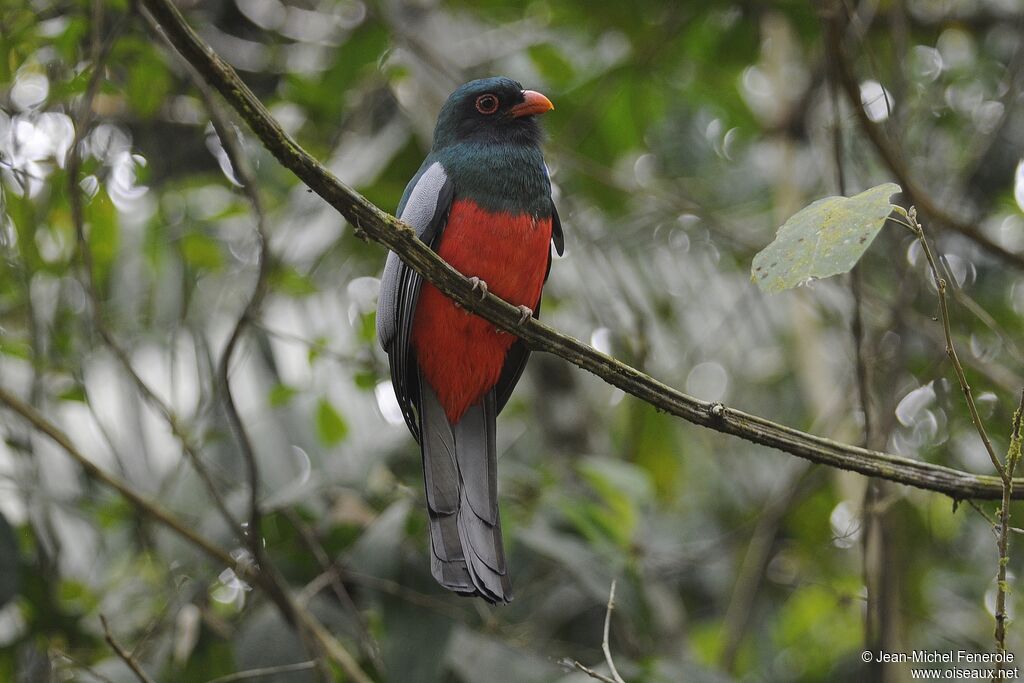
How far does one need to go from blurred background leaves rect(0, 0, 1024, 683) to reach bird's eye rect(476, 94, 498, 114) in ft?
3.13

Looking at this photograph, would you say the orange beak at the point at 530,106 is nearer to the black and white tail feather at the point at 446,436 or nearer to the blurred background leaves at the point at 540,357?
the black and white tail feather at the point at 446,436

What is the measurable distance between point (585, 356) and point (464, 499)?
0.57 meters

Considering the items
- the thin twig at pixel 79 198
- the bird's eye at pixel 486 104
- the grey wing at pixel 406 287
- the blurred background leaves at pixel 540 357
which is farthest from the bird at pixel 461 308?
the thin twig at pixel 79 198

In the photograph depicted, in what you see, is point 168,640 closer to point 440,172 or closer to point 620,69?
point 440,172

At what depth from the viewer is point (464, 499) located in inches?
106

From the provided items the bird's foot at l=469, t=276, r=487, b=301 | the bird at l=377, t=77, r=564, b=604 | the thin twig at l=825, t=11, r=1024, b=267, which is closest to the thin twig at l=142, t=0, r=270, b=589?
the bird at l=377, t=77, r=564, b=604

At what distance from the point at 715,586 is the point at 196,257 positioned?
329 cm

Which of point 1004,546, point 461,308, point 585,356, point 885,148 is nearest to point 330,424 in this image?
point 461,308

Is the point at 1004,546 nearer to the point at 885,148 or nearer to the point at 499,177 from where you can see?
the point at 499,177

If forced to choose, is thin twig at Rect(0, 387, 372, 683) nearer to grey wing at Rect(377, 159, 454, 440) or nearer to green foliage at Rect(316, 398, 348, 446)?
green foliage at Rect(316, 398, 348, 446)

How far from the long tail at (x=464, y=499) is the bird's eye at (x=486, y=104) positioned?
0.95m

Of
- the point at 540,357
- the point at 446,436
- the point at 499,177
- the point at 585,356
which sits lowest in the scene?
the point at 540,357

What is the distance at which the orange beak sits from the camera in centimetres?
343

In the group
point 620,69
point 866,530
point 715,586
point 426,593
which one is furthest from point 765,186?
point 426,593
